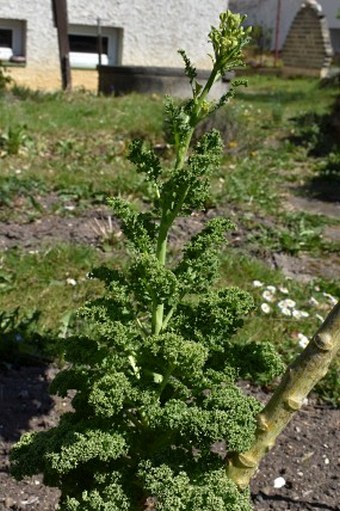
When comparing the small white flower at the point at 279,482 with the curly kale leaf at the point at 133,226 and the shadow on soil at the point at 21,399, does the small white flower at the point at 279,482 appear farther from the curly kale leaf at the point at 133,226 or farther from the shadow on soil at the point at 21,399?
the curly kale leaf at the point at 133,226

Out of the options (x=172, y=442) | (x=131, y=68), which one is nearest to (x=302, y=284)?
(x=172, y=442)

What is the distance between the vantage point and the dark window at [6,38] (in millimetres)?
14062

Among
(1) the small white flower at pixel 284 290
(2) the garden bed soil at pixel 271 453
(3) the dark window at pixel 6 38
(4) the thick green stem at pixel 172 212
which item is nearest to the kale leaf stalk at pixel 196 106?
(4) the thick green stem at pixel 172 212

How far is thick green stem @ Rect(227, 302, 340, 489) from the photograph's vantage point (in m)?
2.26

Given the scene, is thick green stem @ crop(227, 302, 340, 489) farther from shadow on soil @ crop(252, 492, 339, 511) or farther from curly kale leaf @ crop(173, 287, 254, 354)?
shadow on soil @ crop(252, 492, 339, 511)

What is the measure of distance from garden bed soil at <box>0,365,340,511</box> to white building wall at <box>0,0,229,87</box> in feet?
35.2

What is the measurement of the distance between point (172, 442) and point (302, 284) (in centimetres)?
316

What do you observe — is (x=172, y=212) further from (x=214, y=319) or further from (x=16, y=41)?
(x=16, y=41)

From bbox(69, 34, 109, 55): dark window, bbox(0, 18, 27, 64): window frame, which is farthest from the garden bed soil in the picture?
bbox(69, 34, 109, 55): dark window

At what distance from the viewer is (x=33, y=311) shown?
14.0ft

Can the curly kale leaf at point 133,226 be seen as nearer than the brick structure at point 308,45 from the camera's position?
Yes

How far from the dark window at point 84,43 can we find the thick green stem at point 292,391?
43.8ft

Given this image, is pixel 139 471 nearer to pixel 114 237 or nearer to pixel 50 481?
pixel 50 481

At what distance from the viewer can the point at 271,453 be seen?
11.2ft
